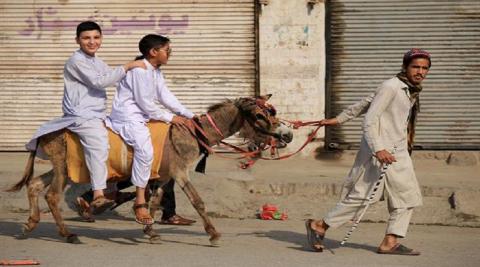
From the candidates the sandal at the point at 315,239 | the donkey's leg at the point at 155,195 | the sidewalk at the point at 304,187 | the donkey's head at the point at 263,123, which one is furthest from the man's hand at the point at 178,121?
the sidewalk at the point at 304,187

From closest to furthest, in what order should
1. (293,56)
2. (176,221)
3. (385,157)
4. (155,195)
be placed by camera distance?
(385,157) → (155,195) → (176,221) → (293,56)

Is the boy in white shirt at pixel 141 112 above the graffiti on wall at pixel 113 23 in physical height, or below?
below

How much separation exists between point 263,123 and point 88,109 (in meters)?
1.51

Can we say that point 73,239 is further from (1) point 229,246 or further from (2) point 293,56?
(2) point 293,56

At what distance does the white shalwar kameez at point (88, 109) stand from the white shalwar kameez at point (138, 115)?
0.48ft

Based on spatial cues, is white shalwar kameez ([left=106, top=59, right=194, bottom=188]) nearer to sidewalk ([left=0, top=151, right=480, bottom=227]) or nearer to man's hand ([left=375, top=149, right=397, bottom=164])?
man's hand ([left=375, top=149, right=397, bottom=164])

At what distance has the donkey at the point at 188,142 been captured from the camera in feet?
28.4

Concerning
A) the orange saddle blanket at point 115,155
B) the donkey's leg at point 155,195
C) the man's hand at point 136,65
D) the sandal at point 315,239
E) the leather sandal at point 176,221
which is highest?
the man's hand at point 136,65

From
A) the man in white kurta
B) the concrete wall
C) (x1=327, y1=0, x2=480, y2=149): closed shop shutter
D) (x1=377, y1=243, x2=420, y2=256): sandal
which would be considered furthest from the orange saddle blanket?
(x1=327, y1=0, x2=480, y2=149): closed shop shutter

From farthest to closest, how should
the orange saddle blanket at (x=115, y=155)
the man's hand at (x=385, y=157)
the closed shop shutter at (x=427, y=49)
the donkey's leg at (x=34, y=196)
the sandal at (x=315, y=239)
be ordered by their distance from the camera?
the closed shop shutter at (x=427, y=49), the donkey's leg at (x=34, y=196), the orange saddle blanket at (x=115, y=155), the sandal at (x=315, y=239), the man's hand at (x=385, y=157)

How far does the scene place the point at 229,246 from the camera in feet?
28.3

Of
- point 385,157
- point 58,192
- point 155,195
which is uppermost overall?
point 385,157

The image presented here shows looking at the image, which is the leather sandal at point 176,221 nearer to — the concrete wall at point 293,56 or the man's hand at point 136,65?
the man's hand at point 136,65

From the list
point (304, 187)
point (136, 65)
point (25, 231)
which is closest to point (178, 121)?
point (136, 65)
